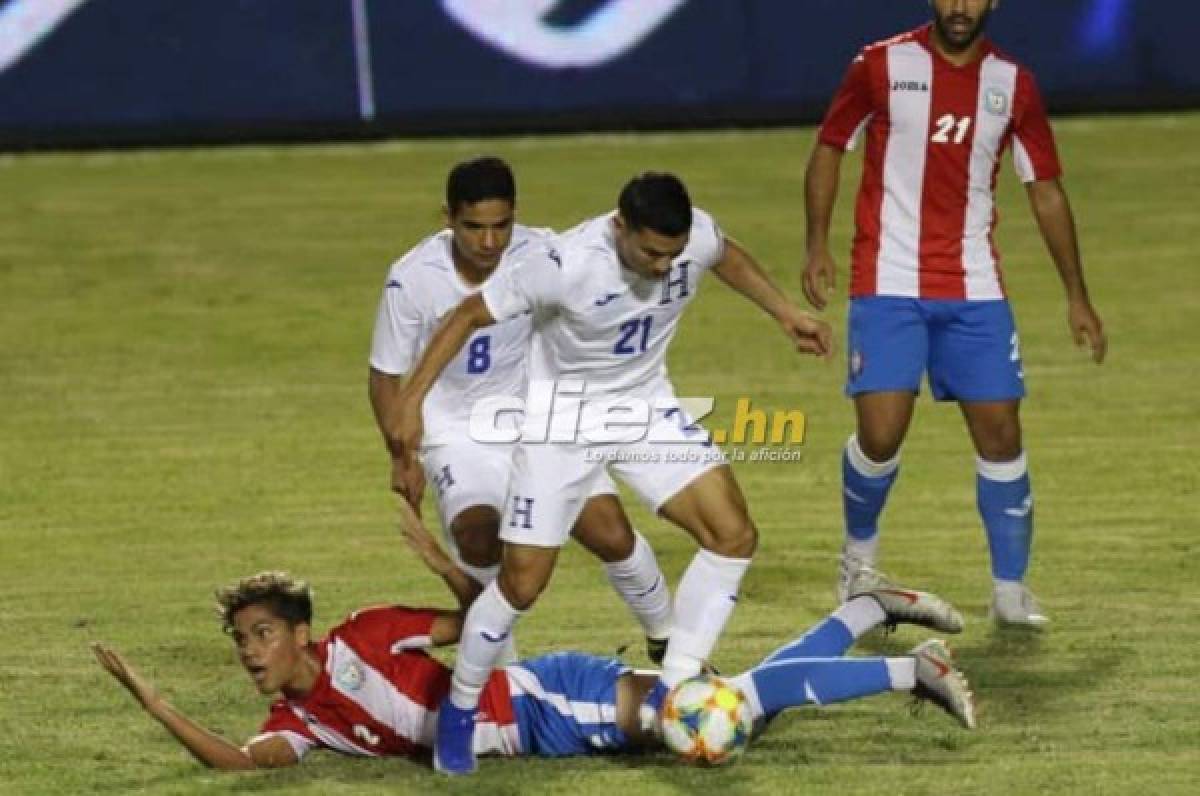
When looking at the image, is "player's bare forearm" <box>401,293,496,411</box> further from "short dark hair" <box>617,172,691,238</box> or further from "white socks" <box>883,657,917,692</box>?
"white socks" <box>883,657,917,692</box>

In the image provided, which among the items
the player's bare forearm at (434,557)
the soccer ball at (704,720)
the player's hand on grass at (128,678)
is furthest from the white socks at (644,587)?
the player's hand on grass at (128,678)

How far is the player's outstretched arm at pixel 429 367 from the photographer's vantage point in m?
8.86

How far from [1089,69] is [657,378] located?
14.8 meters

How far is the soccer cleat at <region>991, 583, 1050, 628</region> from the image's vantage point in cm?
1095

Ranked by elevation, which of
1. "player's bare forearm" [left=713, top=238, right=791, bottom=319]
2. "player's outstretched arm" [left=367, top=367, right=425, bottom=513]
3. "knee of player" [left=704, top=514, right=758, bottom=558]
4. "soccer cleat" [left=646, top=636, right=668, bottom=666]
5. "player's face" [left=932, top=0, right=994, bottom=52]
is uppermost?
"player's face" [left=932, top=0, right=994, bottom=52]

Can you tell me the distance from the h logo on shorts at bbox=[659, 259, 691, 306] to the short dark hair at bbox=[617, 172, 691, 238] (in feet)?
1.11

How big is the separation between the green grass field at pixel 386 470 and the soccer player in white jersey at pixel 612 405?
0.47 meters

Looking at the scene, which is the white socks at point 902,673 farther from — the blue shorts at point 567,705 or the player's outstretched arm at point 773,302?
the player's outstretched arm at point 773,302

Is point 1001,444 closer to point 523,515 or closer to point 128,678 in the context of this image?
point 523,515

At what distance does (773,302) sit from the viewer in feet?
30.7

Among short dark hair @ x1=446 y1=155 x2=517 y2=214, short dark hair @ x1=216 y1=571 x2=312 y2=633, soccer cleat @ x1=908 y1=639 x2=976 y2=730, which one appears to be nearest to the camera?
short dark hair @ x1=216 y1=571 x2=312 y2=633


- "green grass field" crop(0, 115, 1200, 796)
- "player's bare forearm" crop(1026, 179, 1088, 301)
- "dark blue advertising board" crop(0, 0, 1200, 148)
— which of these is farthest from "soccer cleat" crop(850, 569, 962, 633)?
"dark blue advertising board" crop(0, 0, 1200, 148)

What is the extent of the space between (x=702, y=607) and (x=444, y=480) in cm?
126

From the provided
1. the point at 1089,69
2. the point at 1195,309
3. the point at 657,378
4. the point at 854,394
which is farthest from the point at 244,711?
the point at 1089,69
